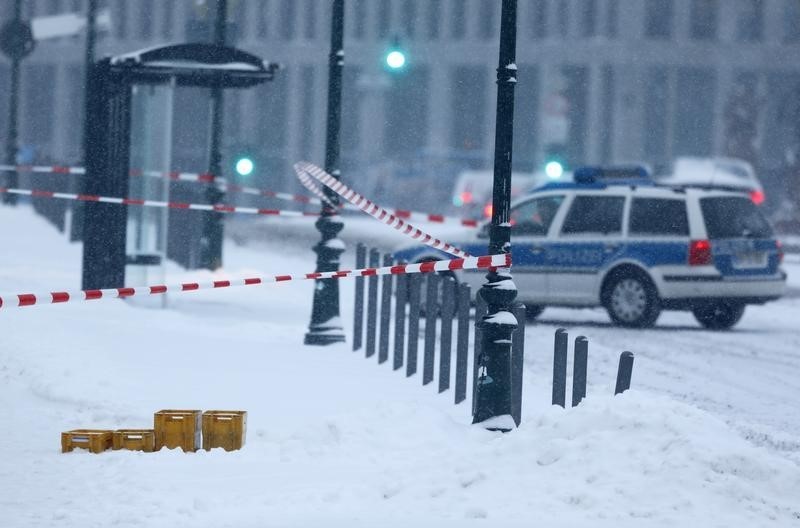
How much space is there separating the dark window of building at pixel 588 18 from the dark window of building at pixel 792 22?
303 inches

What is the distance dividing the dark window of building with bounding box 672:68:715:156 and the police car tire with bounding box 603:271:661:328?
157 ft

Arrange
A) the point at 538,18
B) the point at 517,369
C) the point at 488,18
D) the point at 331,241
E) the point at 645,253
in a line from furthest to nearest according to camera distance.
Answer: the point at 488,18 → the point at 538,18 → the point at 645,253 → the point at 331,241 → the point at 517,369

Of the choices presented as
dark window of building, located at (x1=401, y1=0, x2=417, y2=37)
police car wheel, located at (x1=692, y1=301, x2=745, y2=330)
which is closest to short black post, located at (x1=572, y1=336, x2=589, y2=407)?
police car wheel, located at (x1=692, y1=301, x2=745, y2=330)

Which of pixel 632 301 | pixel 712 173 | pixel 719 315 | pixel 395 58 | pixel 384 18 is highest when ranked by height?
pixel 384 18

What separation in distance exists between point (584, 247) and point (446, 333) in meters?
6.59

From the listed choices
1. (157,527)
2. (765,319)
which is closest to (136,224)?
(765,319)

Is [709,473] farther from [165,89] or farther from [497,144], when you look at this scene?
[165,89]

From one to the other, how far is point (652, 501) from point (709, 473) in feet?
1.31

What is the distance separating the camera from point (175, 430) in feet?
31.5

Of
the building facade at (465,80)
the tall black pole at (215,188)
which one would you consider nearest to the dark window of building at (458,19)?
the building facade at (465,80)

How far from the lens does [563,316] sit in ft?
67.6

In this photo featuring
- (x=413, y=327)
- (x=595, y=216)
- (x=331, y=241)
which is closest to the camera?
(x=413, y=327)

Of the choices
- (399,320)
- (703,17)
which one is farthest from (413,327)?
(703,17)

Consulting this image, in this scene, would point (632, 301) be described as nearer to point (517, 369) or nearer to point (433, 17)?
point (517, 369)
